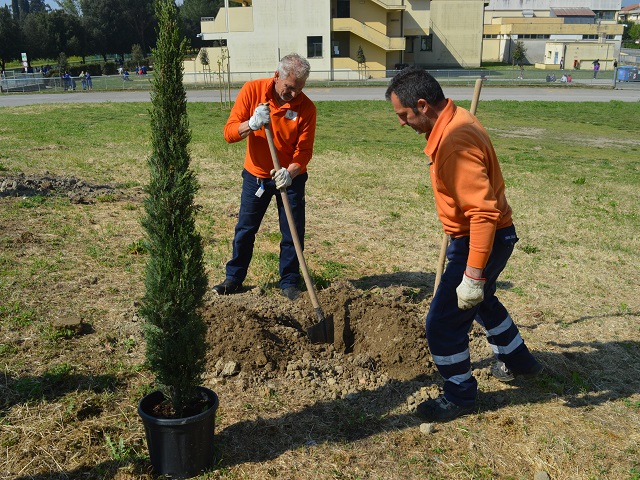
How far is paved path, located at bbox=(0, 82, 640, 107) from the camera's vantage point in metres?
31.5

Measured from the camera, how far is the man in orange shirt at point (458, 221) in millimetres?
3631

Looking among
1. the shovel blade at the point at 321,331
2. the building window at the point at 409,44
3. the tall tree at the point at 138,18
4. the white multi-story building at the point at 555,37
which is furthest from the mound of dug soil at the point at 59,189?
the tall tree at the point at 138,18

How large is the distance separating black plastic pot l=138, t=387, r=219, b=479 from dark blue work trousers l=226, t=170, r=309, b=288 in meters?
2.64

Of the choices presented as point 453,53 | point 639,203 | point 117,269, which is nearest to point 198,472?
point 117,269

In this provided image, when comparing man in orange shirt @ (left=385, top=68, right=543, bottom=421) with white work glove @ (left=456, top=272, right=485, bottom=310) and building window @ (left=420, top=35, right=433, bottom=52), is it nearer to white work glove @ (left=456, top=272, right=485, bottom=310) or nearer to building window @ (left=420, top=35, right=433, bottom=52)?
white work glove @ (left=456, top=272, right=485, bottom=310)

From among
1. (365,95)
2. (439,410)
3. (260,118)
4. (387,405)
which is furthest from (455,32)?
(439,410)

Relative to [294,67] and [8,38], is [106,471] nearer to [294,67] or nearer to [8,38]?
[294,67]

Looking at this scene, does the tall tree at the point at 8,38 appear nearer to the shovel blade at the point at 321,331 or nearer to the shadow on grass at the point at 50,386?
the shadow on grass at the point at 50,386

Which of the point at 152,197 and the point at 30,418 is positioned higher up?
the point at 152,197

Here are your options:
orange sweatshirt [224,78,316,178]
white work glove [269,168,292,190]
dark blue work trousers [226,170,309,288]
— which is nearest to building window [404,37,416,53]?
orange sweatshirt [224,78,316,178]

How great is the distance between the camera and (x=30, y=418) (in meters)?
3.92

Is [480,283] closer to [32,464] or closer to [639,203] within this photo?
[32,464]

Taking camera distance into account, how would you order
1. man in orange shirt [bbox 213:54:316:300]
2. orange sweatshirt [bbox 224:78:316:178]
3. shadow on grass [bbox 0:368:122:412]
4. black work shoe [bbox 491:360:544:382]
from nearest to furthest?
shadow on grass [bbox 0:368:122:412]
black work shoe [bbox 491:360:544:382]
man in orange shirt [bbox 213:54:316:300]
orange sweatshirt [bbox 224:78:316:178]

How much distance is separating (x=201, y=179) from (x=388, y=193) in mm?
3354
